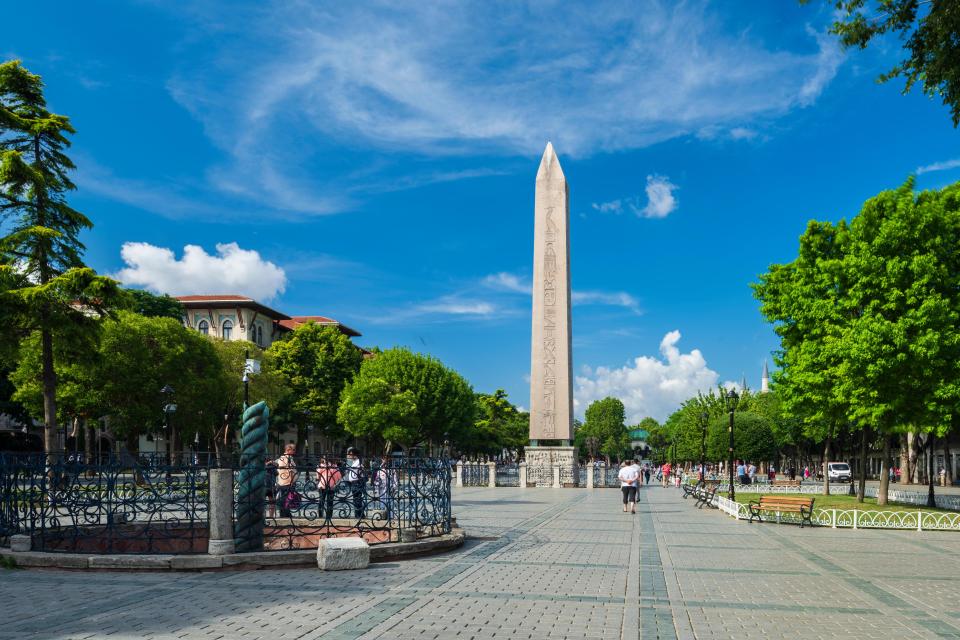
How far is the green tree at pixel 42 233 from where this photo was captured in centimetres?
2161

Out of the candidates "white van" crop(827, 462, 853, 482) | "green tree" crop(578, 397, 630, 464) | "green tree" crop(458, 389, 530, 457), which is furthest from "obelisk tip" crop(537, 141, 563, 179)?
Answer: "green tree" crop(578, 397, 630, 464)

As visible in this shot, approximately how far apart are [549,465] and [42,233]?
26.5 meters

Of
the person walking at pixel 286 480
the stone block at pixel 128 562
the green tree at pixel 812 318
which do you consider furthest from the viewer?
the green tree at pixel 812 318

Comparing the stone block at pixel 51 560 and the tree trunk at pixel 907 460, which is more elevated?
the stone block at pixel 51 560

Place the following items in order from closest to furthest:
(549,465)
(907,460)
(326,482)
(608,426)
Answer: (326,482) < (549,465) < (907,460) < (608,426)

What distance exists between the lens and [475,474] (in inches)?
1779

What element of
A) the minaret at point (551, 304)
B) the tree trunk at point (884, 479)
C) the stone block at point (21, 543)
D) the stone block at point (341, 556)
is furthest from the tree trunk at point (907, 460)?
the stone block at point (21, 543)

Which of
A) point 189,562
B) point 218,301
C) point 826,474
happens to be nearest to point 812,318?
point 826,474

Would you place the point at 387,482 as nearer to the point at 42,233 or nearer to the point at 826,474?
the point at 42,233

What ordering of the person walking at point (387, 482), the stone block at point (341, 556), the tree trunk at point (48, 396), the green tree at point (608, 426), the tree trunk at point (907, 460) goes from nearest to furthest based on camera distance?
the stone block at point (341, 556)
the person walking at point (387, 482)
the tree trunk at point (48, 396)
the tree trunk at point (907, 460)
the green tree at point (608, 426)

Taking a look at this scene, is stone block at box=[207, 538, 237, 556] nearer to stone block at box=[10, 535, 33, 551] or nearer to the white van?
stone block at box=[10, 535, 33, 551]

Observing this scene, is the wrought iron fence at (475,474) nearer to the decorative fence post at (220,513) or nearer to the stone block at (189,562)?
the decorative fence post at (220,513)

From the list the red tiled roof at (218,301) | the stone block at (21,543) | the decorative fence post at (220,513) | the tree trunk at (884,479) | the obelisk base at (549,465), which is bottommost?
the obelisk base at (549,465)

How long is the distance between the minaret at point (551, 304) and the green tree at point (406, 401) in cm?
1866
